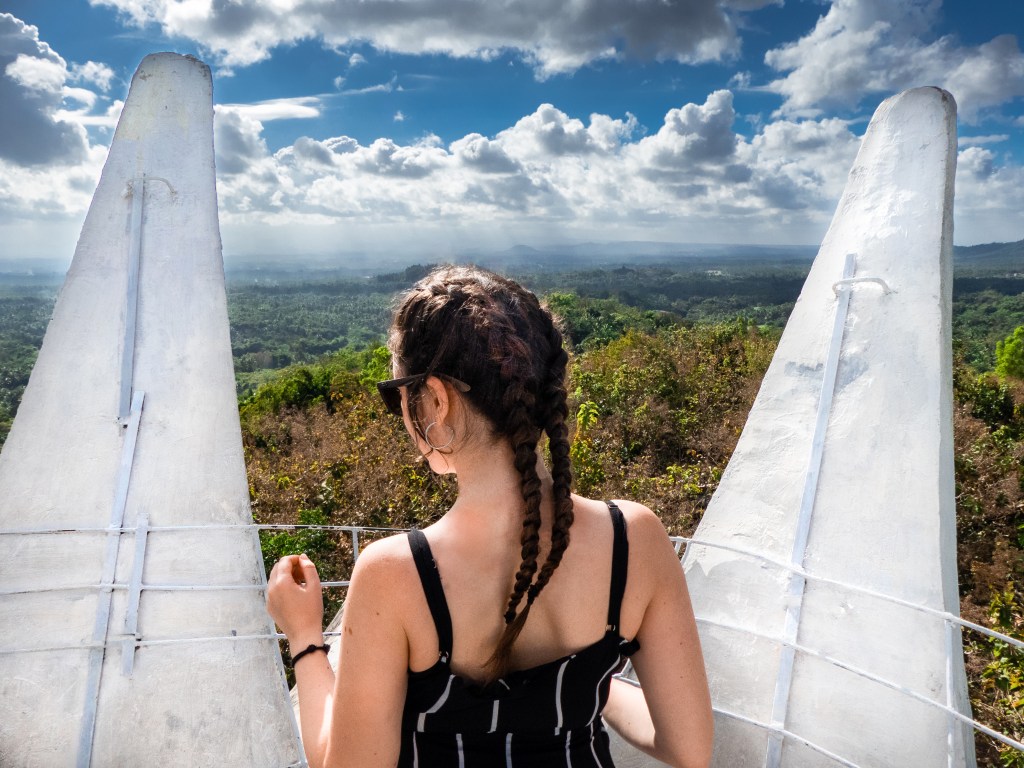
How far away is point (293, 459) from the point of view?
731 centimetres

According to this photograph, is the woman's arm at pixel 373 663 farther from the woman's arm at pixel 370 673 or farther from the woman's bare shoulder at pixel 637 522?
the woman's bare shoulder at pixel 637 522

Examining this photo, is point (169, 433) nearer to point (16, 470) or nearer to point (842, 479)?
point (16, 470)

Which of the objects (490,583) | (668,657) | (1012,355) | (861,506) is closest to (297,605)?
(490,583)

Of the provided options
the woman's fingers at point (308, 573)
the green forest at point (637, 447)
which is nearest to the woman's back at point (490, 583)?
the woman's fingers at point (308, 573)

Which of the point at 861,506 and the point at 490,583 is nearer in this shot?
the point at 490,583

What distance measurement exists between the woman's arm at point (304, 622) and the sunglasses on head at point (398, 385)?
326 millimetres

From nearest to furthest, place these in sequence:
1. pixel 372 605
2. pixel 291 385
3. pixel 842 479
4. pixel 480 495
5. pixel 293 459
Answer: pixel 372 605
pixel 480 495
pixel 842 479
pixel 293 459
pixel 291 385

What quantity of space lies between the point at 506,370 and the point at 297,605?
0.60 metres

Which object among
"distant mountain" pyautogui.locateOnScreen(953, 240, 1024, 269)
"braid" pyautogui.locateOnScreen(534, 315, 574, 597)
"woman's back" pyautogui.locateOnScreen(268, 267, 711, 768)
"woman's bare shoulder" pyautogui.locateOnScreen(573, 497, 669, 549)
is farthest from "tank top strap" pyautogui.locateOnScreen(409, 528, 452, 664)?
"distant mountain" pyautogui.locateOnScreen(953, 240, 1024, 269)

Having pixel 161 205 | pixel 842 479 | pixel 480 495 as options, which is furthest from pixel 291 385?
pixel 480 495

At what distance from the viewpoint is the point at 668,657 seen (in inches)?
50.6

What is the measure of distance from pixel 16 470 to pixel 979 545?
6020 mm

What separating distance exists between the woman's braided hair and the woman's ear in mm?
21

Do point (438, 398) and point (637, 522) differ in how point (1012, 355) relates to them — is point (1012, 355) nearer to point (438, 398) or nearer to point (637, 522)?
point (637, 522)
